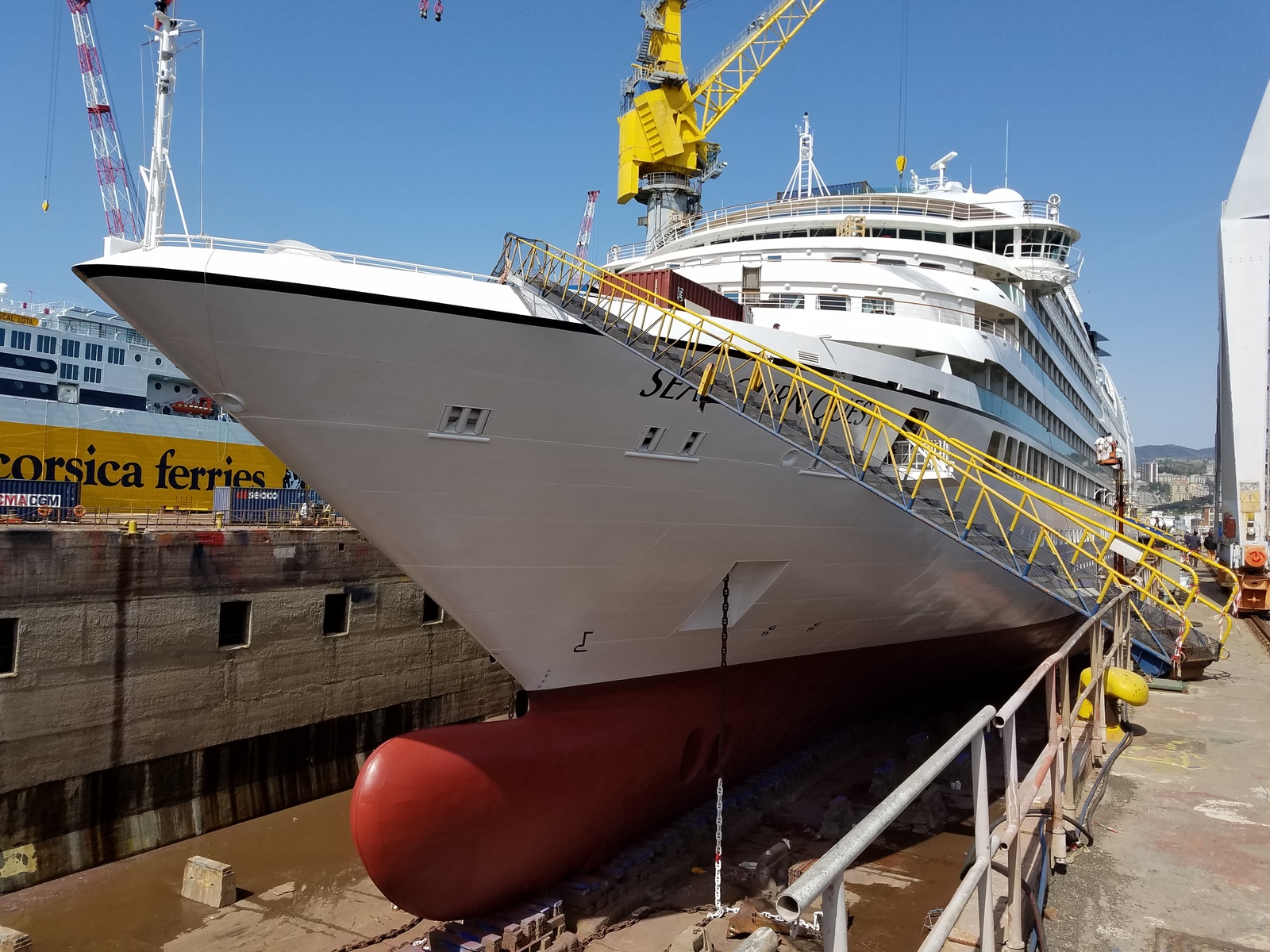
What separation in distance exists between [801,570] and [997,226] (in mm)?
11378

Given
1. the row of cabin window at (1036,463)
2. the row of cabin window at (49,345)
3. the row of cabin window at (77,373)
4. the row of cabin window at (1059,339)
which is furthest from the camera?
the row of cabin window at (77,373)

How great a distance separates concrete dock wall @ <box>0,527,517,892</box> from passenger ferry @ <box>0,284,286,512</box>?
11.1 m

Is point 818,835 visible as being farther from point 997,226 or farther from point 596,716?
point 997,226

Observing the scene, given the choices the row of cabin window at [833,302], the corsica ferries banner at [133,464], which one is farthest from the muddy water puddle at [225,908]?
the corsica ferries banner at [133,464]

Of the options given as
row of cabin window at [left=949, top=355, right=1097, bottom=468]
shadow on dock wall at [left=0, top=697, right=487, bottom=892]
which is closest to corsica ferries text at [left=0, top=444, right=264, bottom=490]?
shadow on dock wall at [left=0, top=697, right=487, bottom=892]

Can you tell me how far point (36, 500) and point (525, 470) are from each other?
14.6 meters

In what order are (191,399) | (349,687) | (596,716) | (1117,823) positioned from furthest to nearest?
(191,399) → (349,687) → (596,716) → (1117,823)

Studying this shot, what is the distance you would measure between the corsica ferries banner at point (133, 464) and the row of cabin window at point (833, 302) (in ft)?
64.2

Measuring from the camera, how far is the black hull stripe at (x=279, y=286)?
7102mm

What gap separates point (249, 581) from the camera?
16.5m

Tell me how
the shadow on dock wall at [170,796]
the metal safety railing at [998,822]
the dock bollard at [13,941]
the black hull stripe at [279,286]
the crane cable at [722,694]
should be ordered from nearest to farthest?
the metal safety railing at [998,822] < the black hull stripe at [279,286] < the crane cable at [722,694] < the dock bollard at [13,941] < the shadow on dock wall at [170,796]

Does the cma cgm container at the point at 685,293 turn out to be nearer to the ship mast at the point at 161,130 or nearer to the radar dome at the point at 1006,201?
the ship mast at the point at 161,130

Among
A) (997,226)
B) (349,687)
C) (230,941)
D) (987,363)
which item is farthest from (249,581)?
(997,226)

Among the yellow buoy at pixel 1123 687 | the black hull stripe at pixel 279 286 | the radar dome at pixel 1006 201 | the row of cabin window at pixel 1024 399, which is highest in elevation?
the radar dome at pixel 1006 201
